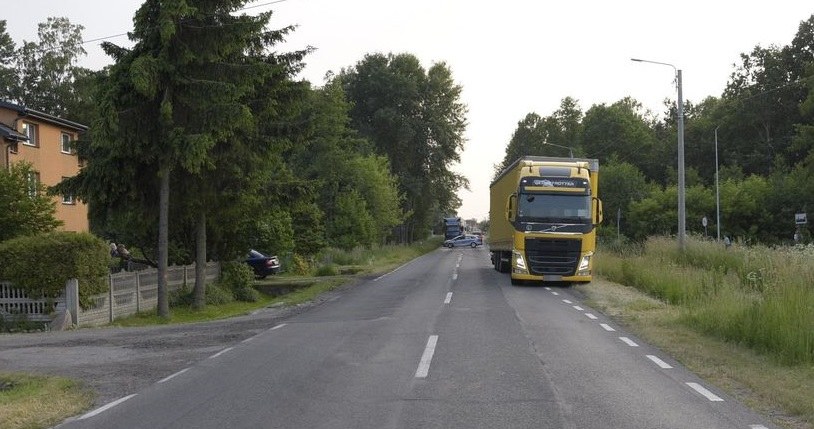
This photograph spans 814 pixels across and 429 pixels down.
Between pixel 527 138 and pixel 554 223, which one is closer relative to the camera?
pixel 554 223

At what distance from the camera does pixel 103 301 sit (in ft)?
63.9

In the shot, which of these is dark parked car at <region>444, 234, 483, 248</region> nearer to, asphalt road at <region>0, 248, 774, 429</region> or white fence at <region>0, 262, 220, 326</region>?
white fence at <region>0, 262, 220, 326</region>

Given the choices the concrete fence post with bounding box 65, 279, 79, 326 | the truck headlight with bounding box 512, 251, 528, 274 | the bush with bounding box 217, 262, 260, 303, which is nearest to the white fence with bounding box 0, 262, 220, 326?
the concrete fence post with bounding box 65, 279, 79, 326

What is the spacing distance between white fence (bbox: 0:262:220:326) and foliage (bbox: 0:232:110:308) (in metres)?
0.21

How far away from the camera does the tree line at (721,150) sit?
51812 mm

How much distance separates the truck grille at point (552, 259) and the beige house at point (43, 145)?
18.6 meters

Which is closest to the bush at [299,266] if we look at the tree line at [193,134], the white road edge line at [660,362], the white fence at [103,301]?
the tree line at [193,134]

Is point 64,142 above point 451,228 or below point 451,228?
above

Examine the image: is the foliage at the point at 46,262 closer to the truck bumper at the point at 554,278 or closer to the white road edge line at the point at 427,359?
the white road edge line at the point at 427,359

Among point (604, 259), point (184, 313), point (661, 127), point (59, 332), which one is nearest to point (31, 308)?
point (59, 332)

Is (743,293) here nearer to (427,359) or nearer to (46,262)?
(427,359)

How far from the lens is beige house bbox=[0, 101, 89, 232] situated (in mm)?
33156

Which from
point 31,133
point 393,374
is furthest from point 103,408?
point 31,133

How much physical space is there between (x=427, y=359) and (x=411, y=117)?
60.5 metres
